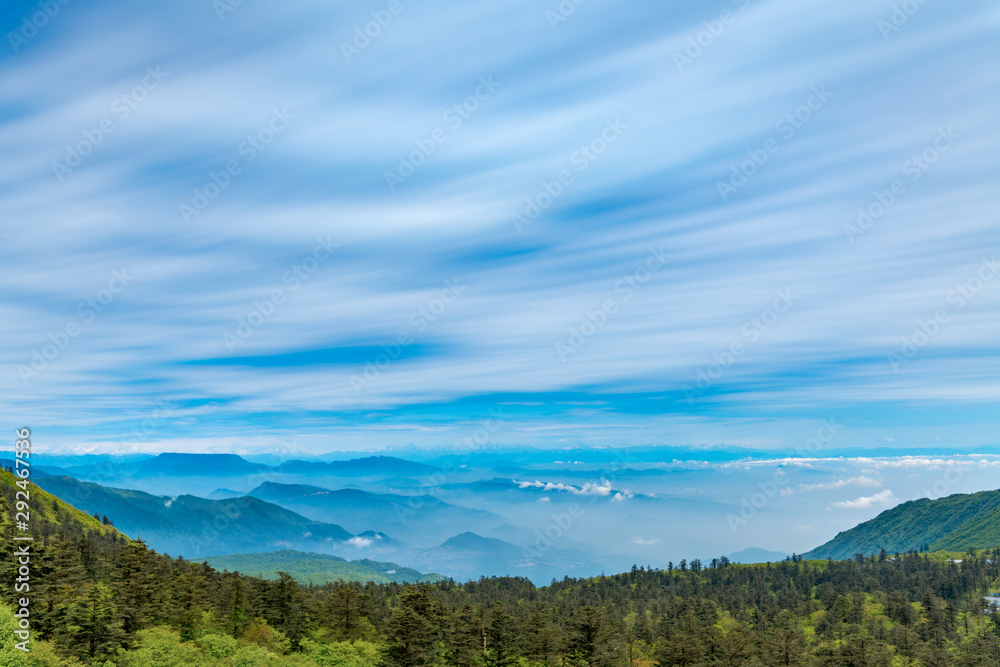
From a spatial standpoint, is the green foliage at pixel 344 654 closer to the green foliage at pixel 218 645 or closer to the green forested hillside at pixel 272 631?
the green forested hillside at pixel 272 631

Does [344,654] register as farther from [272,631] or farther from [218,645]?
[218,645]

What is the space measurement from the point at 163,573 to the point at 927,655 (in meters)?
173

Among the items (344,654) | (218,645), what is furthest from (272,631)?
(344,654)

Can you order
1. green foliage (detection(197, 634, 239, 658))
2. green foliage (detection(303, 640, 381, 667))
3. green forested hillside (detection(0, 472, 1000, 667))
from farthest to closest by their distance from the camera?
green foliage (detection(303, 640, 381, 667))
green foliage (detection(197, 634, 239, 658))
green forested hillside (detection(0, 472, 1000, 667))

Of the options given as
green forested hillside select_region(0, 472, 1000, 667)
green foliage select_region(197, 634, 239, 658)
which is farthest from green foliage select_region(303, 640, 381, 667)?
green foliage select_region(197, 634, 239, 658)

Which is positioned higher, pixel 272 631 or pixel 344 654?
pixel 272 631

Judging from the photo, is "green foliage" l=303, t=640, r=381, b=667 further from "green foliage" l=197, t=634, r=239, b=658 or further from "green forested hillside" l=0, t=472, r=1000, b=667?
"green foliage" l=197, t=634, r=239, b=658

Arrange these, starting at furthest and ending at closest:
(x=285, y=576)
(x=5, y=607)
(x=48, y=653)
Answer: (x=285, y=576), (x=5, y=607), (x=48, y=653)

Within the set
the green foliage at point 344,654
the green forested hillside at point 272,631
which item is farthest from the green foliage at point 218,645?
the green foliage at point 344,654

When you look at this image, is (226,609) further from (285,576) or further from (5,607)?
(5,607)

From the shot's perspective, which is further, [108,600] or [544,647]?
[544,647]

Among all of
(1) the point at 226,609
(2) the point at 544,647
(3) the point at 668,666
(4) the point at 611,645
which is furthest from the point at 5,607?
(3) the point at 668,666

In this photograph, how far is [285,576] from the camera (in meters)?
→ 120

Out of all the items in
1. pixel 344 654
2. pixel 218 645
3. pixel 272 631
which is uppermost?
pixel 218 645
